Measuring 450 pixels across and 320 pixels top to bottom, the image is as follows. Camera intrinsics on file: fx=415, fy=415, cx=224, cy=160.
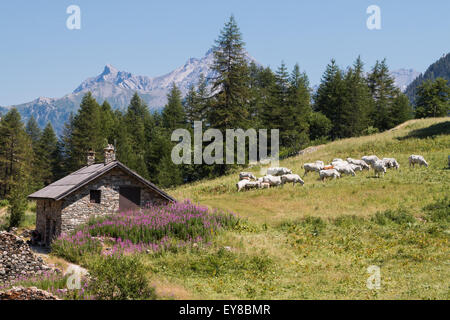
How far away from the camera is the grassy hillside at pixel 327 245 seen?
15.5 m

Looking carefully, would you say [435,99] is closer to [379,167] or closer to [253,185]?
[379,167]

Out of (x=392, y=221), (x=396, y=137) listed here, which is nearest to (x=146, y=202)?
(x=392, y=221)

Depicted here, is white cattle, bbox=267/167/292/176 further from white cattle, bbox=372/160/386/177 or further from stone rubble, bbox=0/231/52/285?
stone rubble, bbox=0/231/52/285

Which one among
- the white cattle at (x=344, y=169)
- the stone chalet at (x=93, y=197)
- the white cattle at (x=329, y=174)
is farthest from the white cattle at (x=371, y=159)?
the stone chalet at (x=93, y=197)

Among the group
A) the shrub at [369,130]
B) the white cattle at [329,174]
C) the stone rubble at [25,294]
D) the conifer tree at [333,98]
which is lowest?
the stone rubble at [25,294]

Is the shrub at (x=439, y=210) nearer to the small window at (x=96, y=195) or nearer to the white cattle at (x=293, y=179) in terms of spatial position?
the white cattle at (x=293, y=179)

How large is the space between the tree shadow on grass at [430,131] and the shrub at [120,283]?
44.7m

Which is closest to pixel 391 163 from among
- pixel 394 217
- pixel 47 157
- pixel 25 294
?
pixel 394 217

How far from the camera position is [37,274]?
18891 mm

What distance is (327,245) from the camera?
21.5m

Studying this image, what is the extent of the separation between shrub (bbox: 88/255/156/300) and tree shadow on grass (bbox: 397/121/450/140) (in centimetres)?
4473

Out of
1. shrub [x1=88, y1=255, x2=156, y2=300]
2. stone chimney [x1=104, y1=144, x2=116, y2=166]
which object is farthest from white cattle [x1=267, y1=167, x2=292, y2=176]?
shrub [x1=88, y1=255, x2=156, y2=300]

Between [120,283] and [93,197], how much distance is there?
14.4 metres
